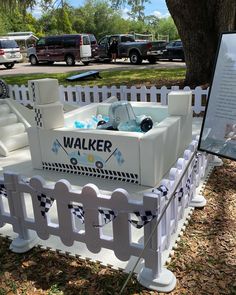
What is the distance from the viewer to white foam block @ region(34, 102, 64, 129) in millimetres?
4891

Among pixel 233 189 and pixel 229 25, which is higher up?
pixel 229 25

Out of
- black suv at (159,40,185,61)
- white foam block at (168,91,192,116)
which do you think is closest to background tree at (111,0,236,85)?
white foam block at (168,91,192,116)

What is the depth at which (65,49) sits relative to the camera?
24.2 metres

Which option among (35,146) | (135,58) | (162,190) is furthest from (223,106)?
(135,58)

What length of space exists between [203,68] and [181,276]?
8.09 m

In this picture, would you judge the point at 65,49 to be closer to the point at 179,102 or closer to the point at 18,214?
the point at 179,102

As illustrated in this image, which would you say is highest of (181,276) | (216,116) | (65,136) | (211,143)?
(216,116)

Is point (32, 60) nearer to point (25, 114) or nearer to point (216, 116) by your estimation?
point (25, 114)

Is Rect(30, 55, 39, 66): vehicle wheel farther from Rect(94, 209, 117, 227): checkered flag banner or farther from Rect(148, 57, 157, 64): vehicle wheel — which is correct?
Rect(94, 209, 117, 227): checkered flag banner

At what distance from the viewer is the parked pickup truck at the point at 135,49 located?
72.9 ft

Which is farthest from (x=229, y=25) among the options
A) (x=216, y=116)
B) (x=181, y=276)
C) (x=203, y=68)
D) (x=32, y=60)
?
(x=32, y=60)

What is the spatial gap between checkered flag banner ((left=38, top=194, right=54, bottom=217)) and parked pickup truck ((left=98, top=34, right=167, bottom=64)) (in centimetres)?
2030

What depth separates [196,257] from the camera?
3.16 metres

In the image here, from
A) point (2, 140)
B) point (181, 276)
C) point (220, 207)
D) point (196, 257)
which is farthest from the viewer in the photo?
point (2, 140)
